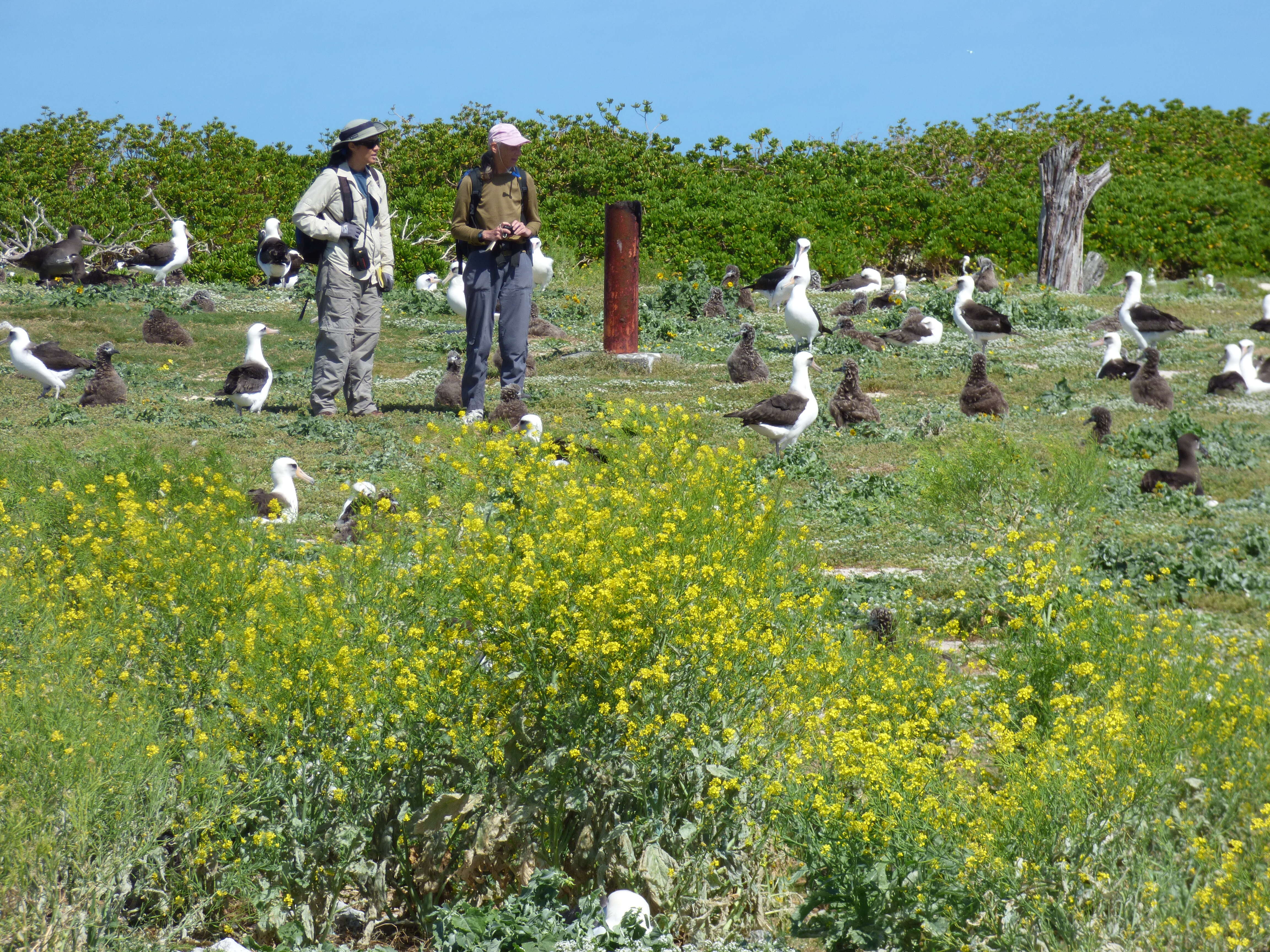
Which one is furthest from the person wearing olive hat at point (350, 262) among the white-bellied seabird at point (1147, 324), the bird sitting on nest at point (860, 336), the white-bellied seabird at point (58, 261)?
the white-bellied seabird at point (58, 261)

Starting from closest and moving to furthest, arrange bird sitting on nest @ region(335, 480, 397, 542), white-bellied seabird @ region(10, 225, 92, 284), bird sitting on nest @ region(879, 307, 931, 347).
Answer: bird sitting on nest @ region(335, 480, 397, 542), bird sitting on nest @ region(879, 307, 931, 347), white-bellied seabird @ region(10, 225, 92, 284)

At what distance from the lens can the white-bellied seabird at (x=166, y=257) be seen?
74.0ft

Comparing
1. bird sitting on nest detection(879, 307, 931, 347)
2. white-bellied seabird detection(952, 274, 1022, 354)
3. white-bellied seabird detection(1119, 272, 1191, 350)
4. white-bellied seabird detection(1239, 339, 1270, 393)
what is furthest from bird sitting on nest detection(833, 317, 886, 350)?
white-bellied seabird detection(1239, 339, 1270, 393)

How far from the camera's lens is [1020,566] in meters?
5.98

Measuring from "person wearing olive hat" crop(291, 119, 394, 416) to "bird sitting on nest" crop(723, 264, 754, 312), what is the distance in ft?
33.9

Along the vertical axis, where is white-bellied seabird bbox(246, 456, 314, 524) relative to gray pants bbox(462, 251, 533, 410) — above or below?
below

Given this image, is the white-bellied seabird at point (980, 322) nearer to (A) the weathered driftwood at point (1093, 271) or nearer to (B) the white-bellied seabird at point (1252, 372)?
(B) the white-bellied seabird at point (1252, 372)

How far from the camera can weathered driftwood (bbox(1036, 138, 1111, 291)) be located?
79.7 feet

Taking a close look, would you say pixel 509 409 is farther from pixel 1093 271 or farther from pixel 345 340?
pixel 1093 271

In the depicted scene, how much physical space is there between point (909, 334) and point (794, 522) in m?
9.33

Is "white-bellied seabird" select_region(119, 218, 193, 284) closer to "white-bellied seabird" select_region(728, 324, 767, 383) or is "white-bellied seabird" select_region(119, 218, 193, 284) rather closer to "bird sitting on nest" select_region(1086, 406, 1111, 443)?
"white-bellied seabird" select_region(728, 324, 767, 383)

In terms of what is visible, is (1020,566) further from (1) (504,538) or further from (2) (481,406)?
(2) (481,406)

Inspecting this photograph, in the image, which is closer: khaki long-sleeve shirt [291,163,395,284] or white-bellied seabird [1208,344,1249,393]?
khaki long-sleeve shirt [291,163,395,284]

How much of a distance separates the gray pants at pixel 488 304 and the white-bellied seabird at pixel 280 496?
8.76 ft
